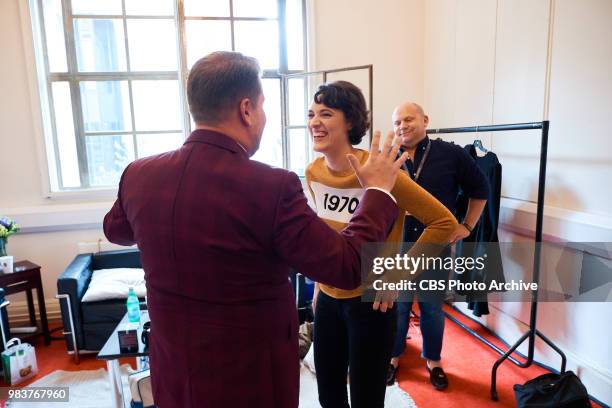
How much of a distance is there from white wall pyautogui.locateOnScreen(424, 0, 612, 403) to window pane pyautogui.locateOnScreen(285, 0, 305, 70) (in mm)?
1240

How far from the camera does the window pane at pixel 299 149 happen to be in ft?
11.8

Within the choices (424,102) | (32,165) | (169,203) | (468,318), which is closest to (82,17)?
(32,165)

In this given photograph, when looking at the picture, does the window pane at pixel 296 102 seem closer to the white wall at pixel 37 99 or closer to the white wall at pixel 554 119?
the white wall at pixel 37 99

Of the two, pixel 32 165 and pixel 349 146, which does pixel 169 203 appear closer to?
pixel 349 146

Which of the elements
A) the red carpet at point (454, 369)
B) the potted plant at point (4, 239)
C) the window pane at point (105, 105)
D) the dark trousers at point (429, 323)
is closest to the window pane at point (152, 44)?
the window pane at point (105, 105)

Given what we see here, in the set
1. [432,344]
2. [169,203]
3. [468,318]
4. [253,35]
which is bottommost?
[468,318]

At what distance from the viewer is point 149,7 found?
3.18 meters

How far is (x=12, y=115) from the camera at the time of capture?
9.57 ft

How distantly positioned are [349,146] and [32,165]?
9.11 feet

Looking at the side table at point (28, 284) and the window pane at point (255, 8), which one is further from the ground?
the window pane at point (255, 8)

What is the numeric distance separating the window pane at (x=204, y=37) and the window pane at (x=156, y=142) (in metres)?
0.60

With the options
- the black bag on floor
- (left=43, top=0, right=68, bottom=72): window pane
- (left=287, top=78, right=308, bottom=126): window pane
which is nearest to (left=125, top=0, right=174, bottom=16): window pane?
(left=43, top=0, right=68, bottom=72): window pane

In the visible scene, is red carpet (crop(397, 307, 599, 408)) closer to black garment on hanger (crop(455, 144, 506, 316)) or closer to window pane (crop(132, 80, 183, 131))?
black garment on hanger (crop(455, 144, 506, 316))

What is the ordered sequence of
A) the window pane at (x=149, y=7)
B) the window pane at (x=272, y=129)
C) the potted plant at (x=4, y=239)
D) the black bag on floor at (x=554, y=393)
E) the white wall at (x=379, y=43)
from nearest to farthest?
the black bag on floor at (x=554, y=393) < the potted plant at (x=4, y=239) < the window pane at (x=149, y=7) < the white wall at (x=379, y=43) < the window pane at (x=272, y=129)
